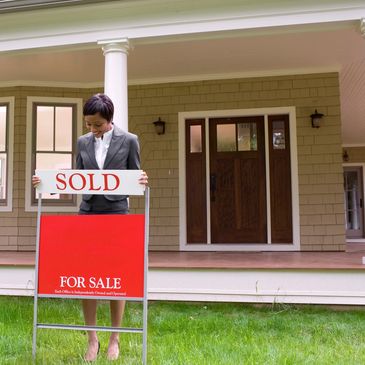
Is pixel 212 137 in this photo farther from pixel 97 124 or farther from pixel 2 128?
pixel 97 124

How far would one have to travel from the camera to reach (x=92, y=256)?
234 centimetres

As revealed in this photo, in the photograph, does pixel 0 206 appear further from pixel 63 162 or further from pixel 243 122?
pixel 243 122

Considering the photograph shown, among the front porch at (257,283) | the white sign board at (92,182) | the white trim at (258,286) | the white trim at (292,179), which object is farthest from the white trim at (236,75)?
the white sign board at (92,182)

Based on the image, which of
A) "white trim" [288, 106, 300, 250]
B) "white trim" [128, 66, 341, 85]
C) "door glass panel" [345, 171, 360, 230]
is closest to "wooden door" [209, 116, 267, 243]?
"white trim" [288, 106, 300, 250]

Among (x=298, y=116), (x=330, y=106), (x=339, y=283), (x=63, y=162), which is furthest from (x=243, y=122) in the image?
(x=339, y=283)

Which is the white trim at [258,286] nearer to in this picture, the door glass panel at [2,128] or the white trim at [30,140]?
the white trim at [30,140]

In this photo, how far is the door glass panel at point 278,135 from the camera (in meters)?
6.26

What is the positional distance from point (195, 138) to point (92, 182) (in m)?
4.26

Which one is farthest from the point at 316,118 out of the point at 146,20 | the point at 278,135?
the point at 146,20

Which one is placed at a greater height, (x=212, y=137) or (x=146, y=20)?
(x=146, y=20)

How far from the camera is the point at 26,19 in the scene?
446 centimetres

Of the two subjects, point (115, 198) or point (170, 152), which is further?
point (170, 152)

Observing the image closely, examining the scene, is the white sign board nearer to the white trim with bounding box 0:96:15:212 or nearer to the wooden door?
the wooden door

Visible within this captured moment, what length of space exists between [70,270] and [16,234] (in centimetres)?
443
